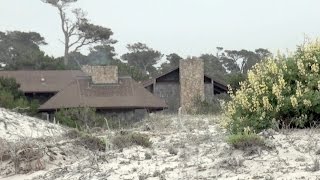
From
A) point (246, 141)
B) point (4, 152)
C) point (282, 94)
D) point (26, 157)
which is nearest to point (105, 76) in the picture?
point (4, 152)

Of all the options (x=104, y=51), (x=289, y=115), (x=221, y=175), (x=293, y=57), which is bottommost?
(x=221, y=175)

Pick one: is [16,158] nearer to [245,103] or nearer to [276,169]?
[245,103]

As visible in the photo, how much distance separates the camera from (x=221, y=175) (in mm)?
7582

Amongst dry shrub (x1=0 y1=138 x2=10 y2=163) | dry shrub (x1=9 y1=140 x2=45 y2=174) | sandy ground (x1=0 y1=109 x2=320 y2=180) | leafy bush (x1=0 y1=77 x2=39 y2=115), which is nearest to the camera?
sandy ground (x1=0 y1=109 x2=320 y2=180)

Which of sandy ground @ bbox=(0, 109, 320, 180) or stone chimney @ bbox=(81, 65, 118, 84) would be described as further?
stone chimney @ bbox=(81, 65, 118, 84)

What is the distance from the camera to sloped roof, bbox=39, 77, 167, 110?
33219mm

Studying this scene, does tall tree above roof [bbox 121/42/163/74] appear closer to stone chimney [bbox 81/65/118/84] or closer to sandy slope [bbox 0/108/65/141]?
stone chimney [bbox 81/65/118/84]

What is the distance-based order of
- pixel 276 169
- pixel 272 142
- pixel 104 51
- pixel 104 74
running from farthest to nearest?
pixel 104 51, pixel 104 74, pixel 272 142, pixel 276 169

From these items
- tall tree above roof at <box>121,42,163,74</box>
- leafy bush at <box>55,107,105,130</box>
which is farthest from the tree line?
leafy bush at <box>55,107,105,130</box>

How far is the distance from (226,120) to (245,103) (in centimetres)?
89

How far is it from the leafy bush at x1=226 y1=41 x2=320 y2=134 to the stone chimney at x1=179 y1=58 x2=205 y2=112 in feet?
94.9

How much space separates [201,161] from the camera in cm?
849

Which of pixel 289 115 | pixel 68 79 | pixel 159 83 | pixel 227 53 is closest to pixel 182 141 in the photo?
pixel 289 115

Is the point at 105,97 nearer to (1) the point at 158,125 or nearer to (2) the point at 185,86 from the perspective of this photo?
(2) the point at 185,86
